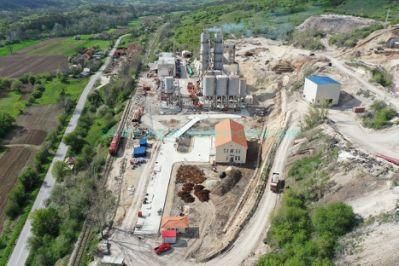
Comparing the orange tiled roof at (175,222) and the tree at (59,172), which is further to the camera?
the tree at (59,172)

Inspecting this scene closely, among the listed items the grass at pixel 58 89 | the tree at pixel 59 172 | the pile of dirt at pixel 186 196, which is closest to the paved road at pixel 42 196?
the tree at pixel 59 172

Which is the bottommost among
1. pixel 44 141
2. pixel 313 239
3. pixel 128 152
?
pixel 44 141

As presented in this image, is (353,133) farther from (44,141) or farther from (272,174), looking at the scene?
(44,141)

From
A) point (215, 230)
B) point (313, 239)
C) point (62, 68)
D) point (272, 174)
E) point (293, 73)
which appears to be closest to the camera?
point (313, 239)

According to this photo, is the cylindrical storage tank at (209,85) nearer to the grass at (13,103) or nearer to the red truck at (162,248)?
the red truck at (162,248)

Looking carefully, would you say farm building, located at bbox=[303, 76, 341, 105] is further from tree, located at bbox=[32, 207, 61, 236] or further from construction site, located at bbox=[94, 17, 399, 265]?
tree, located at bbox=[32, 207, 61, 236]

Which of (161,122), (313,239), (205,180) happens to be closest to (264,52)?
(161,122)

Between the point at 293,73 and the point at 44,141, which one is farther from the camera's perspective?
the point at 293,73
